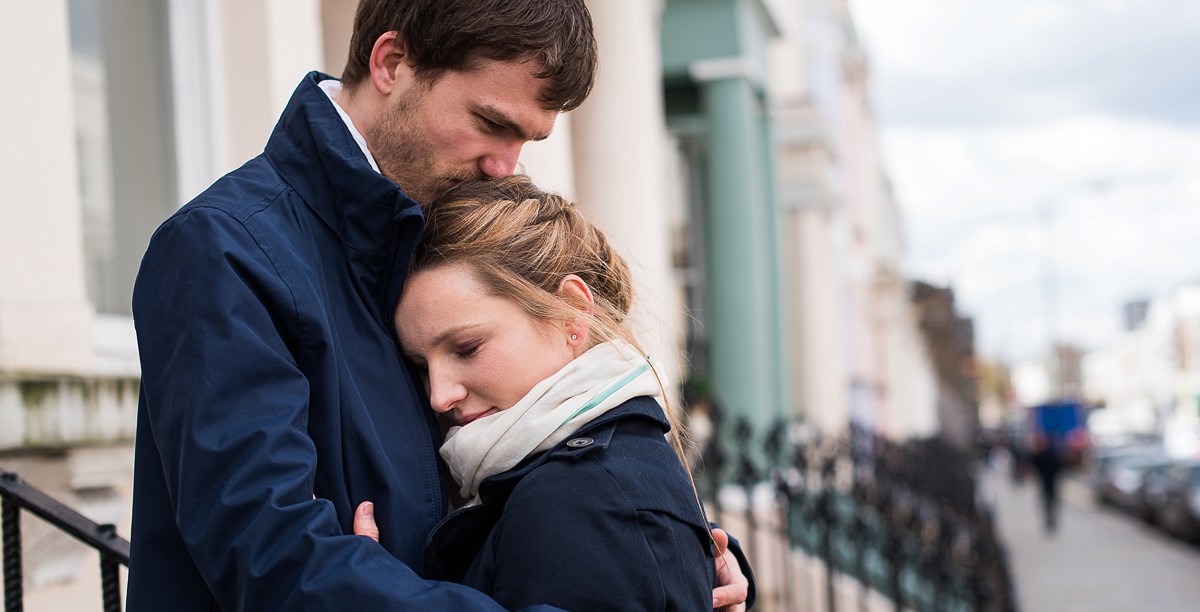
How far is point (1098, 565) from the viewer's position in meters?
17.4

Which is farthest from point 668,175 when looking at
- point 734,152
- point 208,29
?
point 208,29

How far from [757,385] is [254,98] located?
747 cm

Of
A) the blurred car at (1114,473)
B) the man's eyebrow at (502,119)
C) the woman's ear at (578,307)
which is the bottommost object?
the blurred car at (1114,473)

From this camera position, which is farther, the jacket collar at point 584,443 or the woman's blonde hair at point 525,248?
the woman's blonde hair at point 525,248

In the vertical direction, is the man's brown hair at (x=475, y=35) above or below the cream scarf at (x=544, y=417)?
above

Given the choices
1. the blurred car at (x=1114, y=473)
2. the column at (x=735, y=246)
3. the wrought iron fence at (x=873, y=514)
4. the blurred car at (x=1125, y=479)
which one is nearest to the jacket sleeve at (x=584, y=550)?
the wrought iron fence at (x=873, y=514)

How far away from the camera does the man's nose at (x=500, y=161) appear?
1.99 m

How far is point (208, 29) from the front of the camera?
4.07 metres

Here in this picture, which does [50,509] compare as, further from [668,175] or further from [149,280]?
[668,175]

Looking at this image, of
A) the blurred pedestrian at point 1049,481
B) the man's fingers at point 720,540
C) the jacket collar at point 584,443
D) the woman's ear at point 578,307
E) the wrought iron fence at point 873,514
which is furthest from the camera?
the blurred pedestrian at point 1049,481

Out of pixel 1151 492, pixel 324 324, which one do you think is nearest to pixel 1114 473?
pixel 1151 492

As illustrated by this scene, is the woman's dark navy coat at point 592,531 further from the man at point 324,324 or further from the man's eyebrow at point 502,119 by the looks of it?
the man's eyebrow at point 502,119

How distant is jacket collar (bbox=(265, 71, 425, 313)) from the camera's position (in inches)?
67.6

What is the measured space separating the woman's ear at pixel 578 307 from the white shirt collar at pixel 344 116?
14.3 inches
